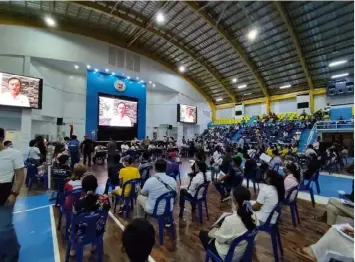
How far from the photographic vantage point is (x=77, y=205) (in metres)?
2.05

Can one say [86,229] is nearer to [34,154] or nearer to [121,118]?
[34,154]

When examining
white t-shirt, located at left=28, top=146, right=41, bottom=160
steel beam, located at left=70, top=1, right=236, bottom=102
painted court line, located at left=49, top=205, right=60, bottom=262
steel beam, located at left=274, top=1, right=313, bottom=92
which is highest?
steel beam, located at left=70, top=1, right=236, bottom=102

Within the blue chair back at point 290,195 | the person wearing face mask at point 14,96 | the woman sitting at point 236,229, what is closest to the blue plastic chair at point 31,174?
the woman sitting at point 236,229

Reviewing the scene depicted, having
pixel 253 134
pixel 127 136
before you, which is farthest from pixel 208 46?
pixel 127 136

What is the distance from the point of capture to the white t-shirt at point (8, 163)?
6.48 feet

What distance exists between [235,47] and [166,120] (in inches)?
328

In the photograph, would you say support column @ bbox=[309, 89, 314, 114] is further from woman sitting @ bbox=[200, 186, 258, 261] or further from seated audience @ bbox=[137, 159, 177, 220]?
woman sitting @ bbox=[200, 186, 258, 261]

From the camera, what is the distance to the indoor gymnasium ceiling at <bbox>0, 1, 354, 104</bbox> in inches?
410

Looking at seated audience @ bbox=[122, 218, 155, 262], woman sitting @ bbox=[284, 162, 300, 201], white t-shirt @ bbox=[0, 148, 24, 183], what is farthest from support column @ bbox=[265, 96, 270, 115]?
seated audience @ bbox=[122, 218, 155, 262]

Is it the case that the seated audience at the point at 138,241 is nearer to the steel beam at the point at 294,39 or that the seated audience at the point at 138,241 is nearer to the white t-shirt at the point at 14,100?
the white t-shirt at the point at 14,100

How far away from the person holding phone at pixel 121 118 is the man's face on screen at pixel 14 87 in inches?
236

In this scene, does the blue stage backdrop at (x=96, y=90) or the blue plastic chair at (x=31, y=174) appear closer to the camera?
the blue plastic chair at (x=31, y=174)

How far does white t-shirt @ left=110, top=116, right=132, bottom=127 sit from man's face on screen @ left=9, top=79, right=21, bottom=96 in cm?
599

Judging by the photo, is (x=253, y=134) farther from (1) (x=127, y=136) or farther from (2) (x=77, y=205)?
(2) (x=77, y=205)
